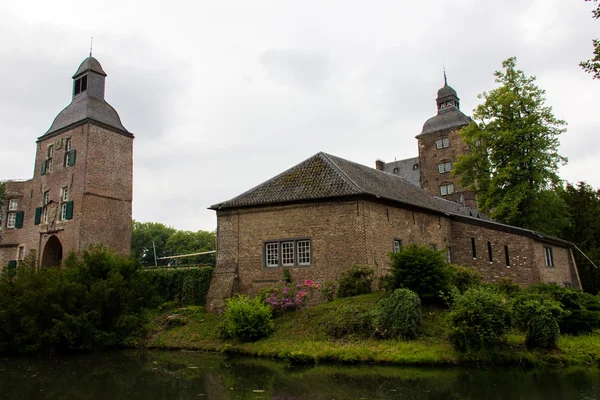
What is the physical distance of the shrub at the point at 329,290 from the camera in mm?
19172

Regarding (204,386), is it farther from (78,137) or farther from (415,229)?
(78,137)

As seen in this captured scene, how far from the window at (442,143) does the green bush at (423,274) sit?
125ft

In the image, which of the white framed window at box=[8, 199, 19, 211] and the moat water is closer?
the moat water

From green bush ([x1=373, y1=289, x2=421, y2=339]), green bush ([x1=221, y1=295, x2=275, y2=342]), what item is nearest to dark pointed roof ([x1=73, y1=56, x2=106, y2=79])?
green bush ([x1=221, y1=295, x2=275, y2=342])

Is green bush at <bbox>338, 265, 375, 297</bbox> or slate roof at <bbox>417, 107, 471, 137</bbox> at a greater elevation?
slate roof at <bbox>417, 107, 471, 137</bbox>

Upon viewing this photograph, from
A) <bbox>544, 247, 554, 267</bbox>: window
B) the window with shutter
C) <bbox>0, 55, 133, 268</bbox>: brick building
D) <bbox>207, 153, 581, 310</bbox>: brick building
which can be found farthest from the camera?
the window with shutter

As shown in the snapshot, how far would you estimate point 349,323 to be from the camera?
15.9 meters

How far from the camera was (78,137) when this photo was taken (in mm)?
31953

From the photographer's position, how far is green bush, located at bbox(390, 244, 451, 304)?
1616cm

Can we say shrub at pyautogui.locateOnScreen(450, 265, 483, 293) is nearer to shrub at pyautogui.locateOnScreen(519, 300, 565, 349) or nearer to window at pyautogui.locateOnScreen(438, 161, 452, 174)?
shrub at pyautogui.locateOnScreen(519, 300, 565, 349)

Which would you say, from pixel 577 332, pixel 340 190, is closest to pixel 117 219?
pixel 340 190

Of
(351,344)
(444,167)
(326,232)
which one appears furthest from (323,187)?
(444,167)

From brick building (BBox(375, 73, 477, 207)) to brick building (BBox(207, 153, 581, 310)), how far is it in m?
26.0

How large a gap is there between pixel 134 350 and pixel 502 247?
61.2 ft
